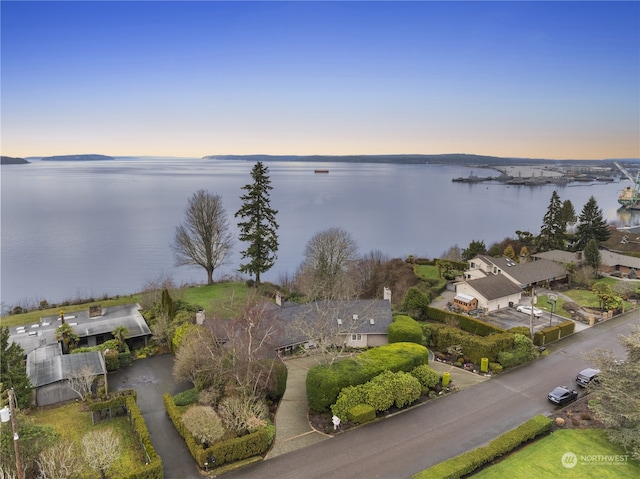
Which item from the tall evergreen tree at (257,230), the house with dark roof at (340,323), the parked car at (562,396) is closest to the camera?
the parked car at (562,396)

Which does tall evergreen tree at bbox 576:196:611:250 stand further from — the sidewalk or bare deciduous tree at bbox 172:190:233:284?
the sidewalk

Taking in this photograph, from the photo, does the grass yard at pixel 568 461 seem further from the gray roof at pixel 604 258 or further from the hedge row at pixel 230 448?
the gray roof at pixel 604 258

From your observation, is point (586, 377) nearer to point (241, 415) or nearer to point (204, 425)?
point (241, 415)

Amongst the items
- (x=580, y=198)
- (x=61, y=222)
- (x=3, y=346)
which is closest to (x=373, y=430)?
(x=3, y=346)

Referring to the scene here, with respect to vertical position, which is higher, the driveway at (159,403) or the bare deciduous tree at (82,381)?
the bare deciduous tree at (82,381)

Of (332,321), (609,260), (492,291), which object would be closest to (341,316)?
(332,321)

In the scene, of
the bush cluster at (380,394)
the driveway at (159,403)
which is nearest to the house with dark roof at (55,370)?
the driveway at (159,403)
